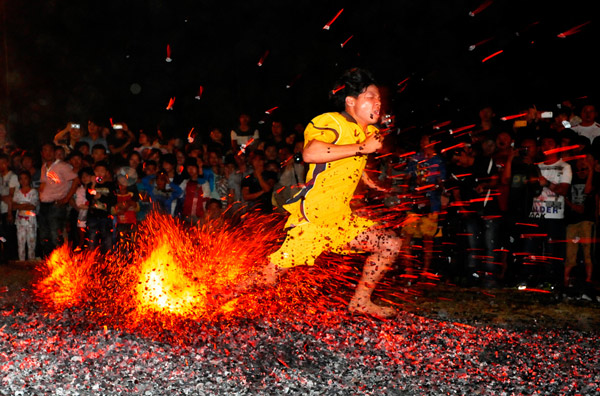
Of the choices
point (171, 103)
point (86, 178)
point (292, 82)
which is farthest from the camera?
point (171, 103)

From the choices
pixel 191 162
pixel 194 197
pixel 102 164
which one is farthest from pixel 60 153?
pixel 194 197

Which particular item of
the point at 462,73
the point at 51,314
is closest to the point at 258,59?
the point at 462,73

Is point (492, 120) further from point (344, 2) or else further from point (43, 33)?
point (43, 33)

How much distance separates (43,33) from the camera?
1350 cm

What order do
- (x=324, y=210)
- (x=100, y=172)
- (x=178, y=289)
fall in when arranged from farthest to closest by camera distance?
(x=100, y=172) → (x=178, y=289) → (x=324, y=210)

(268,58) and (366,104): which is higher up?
(268,58)

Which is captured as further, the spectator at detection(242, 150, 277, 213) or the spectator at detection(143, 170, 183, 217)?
the spectator at detection(143, 170, 183, 217)

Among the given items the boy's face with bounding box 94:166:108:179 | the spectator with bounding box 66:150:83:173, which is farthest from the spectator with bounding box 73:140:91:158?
the boy's face with bounding box 94:166:108:179

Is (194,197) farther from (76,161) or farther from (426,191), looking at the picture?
(426,191)

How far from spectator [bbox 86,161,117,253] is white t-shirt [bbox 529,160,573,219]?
5471mm

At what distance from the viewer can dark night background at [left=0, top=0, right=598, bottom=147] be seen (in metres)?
11.0

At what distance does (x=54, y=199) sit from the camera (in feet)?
32.7

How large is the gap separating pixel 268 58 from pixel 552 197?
22.0 feet

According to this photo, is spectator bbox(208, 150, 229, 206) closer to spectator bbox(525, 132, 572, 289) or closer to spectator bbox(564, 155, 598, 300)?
spectator bbox(525, 132, 572, 289)
